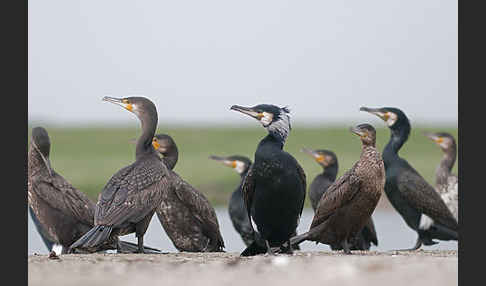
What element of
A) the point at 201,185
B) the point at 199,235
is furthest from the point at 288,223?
the point at 201,185

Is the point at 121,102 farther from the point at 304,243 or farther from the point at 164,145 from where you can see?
the point at 304,243

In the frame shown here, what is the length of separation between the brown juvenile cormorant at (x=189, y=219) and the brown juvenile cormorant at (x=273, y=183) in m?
1.67

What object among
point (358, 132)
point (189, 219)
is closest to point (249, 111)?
point (358, 132)

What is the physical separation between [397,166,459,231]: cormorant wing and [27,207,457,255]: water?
75 centimetres

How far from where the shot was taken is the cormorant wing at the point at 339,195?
955 centimetres

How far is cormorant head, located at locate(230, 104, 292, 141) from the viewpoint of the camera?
9484mm

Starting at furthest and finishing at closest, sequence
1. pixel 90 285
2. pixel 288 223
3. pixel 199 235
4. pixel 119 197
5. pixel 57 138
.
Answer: pixel 57 138 → pixel 199 235 → pixel 288 223 → pixel 119 197 → pixel 90 285

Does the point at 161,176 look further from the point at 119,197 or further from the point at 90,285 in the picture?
the point at 90,285

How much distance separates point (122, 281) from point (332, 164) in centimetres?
716

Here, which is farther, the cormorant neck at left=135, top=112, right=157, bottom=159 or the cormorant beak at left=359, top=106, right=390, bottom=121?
the cormorant beak at left=359, top=106, right=390, bottom=121

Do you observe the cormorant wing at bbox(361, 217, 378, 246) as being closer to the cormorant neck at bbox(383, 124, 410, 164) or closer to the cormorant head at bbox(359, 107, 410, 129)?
the cormorant neck at bbox(383, 124, 410, 164)

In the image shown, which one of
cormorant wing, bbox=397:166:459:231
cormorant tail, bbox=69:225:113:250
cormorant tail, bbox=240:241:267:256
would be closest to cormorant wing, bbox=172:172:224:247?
cormorant tail, bbox=240:241:267:256

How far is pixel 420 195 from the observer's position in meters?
12.3

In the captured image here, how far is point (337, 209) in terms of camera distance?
9.70m
